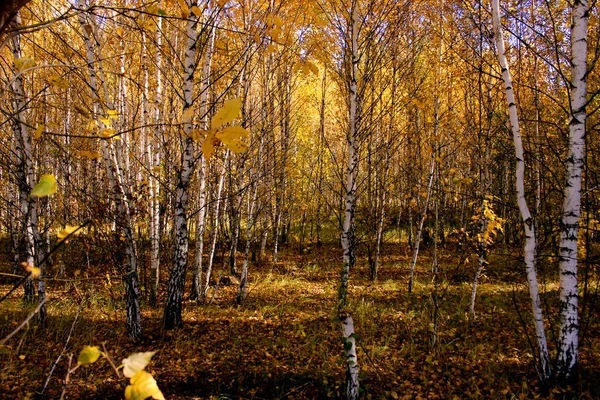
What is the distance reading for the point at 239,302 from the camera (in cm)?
699

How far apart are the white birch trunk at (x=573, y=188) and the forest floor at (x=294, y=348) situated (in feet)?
1.16

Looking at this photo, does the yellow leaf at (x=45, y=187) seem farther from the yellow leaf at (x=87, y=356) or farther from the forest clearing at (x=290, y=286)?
the yellow leaf at (x=87, y=356)

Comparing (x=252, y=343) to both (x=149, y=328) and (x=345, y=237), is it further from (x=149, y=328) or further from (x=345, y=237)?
(x=345, y=237)

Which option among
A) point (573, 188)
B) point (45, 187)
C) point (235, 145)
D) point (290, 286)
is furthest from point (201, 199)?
point (45, 187)

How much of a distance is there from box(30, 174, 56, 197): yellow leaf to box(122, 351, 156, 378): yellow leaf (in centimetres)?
38

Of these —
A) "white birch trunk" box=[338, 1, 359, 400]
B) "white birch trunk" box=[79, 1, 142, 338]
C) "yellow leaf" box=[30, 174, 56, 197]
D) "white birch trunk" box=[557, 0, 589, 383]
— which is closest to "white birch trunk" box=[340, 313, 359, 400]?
"white birch trunk" box=[338, 1, 359, 400]

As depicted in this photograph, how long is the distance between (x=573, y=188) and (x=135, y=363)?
4.05 m

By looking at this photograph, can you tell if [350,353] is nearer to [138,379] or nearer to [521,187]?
[521,187]

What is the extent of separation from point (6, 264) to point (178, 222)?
927cm

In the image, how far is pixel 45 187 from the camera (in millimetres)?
735

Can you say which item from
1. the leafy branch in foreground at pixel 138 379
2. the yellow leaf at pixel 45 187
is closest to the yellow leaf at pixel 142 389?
the leafy branch in foreground at pixel 138 379

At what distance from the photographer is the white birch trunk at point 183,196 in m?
4.36

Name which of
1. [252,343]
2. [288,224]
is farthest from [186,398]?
[288,224]

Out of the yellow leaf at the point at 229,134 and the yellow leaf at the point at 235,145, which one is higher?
the yellow leaf at the point at 229,134
